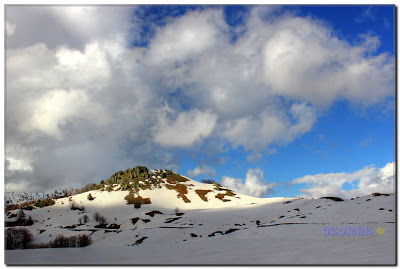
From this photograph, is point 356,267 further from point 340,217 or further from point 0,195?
point 340,217

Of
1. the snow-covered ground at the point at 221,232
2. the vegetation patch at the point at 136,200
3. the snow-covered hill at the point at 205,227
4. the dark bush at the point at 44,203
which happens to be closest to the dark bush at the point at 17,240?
the snow-covered ground at the point at 221,232

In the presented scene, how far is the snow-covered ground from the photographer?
1375cm

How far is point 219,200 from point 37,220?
187ft

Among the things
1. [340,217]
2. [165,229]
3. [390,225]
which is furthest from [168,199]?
[390,225]

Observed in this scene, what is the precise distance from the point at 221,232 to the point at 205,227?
7131 millimetres

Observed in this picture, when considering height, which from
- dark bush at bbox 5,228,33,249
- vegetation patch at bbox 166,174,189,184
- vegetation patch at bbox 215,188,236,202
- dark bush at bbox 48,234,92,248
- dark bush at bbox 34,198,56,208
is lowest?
dark bush at bbox 48,234,92,248

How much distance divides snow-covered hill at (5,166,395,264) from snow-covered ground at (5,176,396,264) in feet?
0.19

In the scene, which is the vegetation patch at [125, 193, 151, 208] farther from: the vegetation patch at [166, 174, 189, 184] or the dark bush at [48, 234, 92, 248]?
the dark bush at [48, 234, 92, 248]

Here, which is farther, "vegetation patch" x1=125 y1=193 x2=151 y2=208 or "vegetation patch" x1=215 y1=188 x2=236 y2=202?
"vegetation patch" x1=215 y1=188 x2=236 y2=202

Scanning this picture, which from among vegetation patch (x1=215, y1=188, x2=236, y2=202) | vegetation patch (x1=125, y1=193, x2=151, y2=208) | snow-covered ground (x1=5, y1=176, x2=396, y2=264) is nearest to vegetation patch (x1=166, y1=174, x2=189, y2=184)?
snow-covered ground (x1=5, y1=176, x2=396, y2=264)

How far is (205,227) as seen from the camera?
3969 centimetres

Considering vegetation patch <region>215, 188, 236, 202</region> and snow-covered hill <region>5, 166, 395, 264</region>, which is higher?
vegetation patch <region>215, 188, 236, 202</region>

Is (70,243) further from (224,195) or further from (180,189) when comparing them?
(180,189)

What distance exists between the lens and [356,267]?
9195mm
